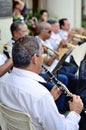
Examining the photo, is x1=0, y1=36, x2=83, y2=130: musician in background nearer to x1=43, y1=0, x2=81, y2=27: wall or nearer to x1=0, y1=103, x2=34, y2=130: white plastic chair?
x1=0, y1=103, x2=34, y2=130: white plastic chair

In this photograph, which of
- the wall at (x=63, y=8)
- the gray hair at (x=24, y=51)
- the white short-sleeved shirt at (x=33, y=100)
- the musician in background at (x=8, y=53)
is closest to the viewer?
the white short-sleeved shirt at (x=33, y=100)

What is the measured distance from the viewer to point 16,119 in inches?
78.8

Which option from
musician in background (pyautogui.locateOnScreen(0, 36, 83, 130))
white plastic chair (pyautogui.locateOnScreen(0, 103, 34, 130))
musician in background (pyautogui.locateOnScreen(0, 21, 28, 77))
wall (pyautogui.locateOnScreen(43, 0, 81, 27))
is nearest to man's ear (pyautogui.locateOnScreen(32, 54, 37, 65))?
musician in background (pyautogui.locateOnScreen(0, 36, 83, 130))

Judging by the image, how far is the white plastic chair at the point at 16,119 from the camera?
1959mm

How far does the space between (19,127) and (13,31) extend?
6.81ft

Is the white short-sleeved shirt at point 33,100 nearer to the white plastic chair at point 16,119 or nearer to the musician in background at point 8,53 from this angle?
the white plastic chair at point 16,119

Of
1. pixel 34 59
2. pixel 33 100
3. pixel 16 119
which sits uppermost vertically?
pixel 34 59

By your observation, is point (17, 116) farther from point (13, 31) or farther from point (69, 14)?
point (69, 14)

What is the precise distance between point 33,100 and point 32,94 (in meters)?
0.04

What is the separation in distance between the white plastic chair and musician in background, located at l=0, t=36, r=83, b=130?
0.03m

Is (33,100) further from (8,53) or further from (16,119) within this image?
(8,53)

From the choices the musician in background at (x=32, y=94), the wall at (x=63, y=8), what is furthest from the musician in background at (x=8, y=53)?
the wall at (x=63, y=8)

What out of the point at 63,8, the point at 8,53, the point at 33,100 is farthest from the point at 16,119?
the point at 63,8

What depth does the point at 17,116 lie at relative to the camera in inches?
78.4
